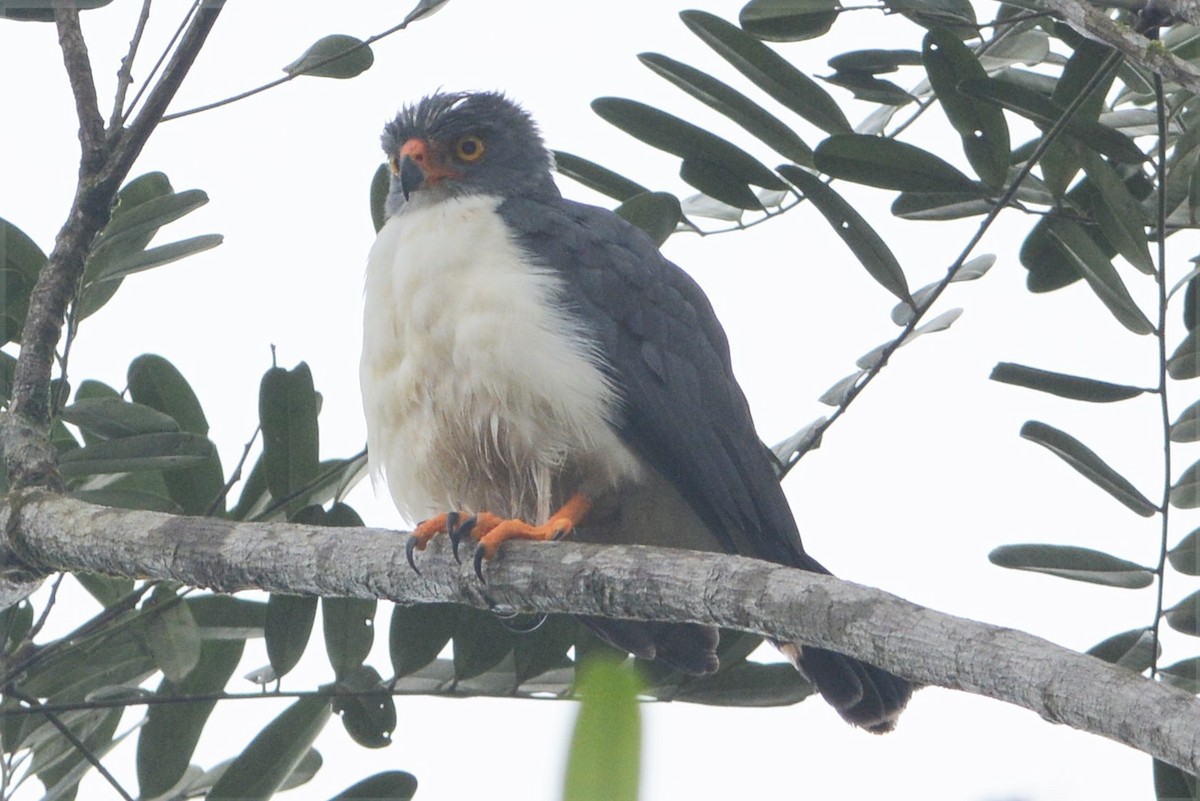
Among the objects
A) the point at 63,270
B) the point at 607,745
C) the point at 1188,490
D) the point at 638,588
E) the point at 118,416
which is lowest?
the point at 607,745

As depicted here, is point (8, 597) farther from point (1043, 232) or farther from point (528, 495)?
point (1043, 232)

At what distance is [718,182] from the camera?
3.63m

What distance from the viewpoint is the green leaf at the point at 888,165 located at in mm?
3250

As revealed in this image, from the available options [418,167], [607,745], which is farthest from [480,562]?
[607,745]

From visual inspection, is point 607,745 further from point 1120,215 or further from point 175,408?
point 175,408

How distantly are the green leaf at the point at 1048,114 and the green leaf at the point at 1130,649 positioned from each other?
112 centimetres

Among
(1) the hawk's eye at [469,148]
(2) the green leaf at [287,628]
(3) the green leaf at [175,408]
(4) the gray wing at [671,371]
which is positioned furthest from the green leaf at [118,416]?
(1) the hawk's eye at [469,148]

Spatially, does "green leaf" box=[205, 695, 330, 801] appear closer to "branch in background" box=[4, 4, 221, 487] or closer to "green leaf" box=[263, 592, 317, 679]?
"green leaf" box=[263, 592, 317, 679]

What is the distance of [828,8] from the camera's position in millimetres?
3318

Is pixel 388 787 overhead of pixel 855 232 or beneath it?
beneath

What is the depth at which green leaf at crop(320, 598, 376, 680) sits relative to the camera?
346 cm

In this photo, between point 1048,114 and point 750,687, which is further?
point 750,687

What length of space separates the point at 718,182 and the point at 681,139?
17 cm

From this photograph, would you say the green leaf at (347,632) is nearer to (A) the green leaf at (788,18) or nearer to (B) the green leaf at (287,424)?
(B) the green leaf at (287,424)
